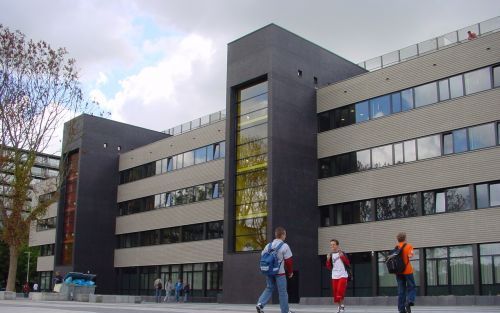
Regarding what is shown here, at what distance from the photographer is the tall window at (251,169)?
40219 millimetres

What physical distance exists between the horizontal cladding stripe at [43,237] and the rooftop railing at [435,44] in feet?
142

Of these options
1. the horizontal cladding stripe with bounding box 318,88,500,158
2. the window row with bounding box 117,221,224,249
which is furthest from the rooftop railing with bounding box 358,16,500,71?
the window row with bounding box 117,221,224,249

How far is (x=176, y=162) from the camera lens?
56219 millimetres

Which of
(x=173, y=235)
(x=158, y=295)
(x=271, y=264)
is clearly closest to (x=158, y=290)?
(x=158, y=295)

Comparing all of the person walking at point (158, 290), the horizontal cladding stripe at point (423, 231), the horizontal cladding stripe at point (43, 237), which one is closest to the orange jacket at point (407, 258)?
the horizontal cladding stripe at point (423, 231)

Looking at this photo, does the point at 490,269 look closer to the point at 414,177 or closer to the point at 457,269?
the point at 457,269

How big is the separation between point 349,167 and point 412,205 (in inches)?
217

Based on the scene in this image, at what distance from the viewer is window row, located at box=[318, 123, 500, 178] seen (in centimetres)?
3414

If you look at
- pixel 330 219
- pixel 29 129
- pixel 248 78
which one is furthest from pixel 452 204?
pixel 29 129

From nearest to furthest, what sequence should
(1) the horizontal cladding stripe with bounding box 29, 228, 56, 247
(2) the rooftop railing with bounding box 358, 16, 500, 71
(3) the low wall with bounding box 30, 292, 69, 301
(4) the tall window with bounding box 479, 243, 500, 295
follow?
(4) the tall window with bounding box 479, 243, 500, 295
(2) the rooftop railing with bounding box 358, 16, 500, 71
(3) the low wall with bounding box 30, 292, 69, 301
(1) the horizontal cladding stripe with bounding box 29, 228, 56, 247

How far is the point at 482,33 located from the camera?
3569 centimetres

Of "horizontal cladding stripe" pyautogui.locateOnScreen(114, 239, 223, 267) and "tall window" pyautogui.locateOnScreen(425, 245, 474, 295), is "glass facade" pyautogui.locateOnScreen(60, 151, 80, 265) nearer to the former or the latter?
"horizontal cladding stripe" pyautogui.locateOnScreen(114, 239, 223, 267)

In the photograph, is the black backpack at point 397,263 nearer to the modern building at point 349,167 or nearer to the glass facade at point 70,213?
the modern building at point 349,167

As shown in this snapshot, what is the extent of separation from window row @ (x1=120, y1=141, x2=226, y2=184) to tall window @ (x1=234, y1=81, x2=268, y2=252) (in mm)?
7589
